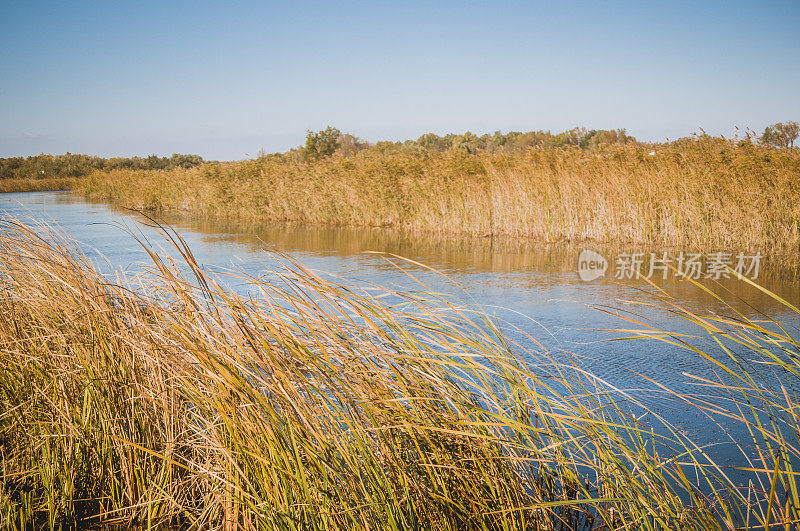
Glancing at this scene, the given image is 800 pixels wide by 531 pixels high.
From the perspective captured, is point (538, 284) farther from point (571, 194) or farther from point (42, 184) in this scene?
point (42, 184)

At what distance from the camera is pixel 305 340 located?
224cm

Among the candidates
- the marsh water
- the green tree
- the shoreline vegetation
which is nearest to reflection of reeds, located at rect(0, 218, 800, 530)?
the marsh water

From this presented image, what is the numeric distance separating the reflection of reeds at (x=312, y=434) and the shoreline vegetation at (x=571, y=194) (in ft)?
26.9

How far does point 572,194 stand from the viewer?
11.7 meters

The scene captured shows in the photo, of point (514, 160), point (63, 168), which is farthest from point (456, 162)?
point (63, 168)

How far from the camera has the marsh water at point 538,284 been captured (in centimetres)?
387

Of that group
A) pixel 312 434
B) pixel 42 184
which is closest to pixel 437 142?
pixel 42 184

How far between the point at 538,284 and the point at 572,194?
5002mm

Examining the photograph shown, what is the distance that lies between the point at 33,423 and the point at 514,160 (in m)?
12.4

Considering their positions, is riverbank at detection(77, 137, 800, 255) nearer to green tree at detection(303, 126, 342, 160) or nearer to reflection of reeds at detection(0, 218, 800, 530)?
reflection of reeds at detection(0, 218, 800, 530)

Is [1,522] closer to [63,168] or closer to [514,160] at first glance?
[514,160]

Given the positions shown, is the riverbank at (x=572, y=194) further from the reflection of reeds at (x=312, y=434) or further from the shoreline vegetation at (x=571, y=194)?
the reflection of reeds at (x=312, y=434)

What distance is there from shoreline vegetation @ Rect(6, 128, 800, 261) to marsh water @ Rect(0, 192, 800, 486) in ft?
2.57

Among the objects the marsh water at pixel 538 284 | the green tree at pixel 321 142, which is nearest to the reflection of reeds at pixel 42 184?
the green tree at pixel 321 142
